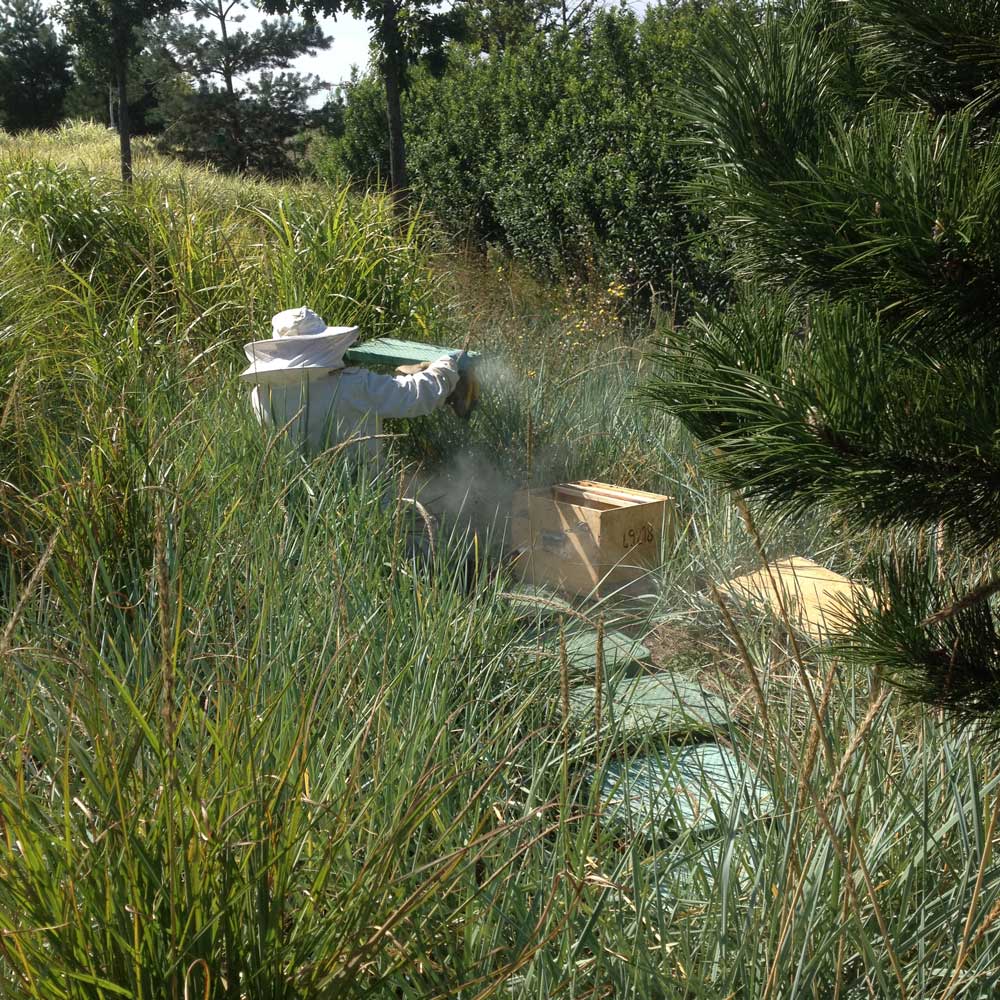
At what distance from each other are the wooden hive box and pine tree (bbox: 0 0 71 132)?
137 feet

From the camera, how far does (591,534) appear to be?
4.87 metres

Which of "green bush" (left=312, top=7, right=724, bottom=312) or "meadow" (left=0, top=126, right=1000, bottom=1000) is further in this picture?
"green bush" (left=312, top=7, right=724, bottom=312)

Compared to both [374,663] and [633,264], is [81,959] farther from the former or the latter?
[633,264]

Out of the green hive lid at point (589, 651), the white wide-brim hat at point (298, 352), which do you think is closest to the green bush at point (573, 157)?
the white wide-brim hat at point (298, 352)

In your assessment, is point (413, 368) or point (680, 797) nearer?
point (680, 797)

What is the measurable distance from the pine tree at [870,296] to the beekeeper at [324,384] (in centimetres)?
266

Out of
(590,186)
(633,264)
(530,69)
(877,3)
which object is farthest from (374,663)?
(530,69)

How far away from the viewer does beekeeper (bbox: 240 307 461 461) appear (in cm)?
455

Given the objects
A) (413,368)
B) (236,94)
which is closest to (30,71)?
(236,94)

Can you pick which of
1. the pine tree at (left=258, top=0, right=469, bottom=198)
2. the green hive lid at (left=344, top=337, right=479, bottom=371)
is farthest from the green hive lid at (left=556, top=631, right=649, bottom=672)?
the pine tree at (left=258, top=0, right=469, bottom=198)

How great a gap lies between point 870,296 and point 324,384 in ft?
10.7

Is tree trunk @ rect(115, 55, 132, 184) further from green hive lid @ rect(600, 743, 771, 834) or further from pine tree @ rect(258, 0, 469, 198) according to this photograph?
green hive lid @ rect(600, 743, 771, 834)

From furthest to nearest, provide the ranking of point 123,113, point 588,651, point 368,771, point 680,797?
1. point 123,113
2. point 588,651
3. point 680,797
4. point 368,771

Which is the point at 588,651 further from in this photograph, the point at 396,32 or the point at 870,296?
the point at 396,32
